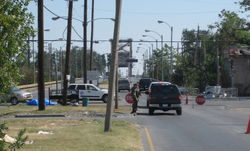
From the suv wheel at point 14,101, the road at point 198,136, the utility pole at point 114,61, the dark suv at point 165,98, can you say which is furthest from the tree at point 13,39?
the suv wheel at point 14,101

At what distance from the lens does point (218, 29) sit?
4412 inches

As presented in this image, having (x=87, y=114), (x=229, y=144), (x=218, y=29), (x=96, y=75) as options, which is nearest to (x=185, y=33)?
(x=218, y=29)

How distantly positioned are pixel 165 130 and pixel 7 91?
12442 millimetres

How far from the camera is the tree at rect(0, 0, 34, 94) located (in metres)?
11.7

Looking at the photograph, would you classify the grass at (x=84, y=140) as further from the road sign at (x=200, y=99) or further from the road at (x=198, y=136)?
the road sign at (x=200, y=99)

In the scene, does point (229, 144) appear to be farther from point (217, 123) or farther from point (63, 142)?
point (217, 123)

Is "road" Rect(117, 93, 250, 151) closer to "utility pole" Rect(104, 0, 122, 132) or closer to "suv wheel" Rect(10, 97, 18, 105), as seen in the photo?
"utility pole" Rect(104, 0, 122, 132)

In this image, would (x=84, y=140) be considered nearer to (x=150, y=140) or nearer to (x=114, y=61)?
(x=150, y=140)

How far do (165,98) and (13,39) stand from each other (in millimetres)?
23439

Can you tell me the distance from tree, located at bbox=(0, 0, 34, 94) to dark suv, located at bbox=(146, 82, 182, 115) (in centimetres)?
2243

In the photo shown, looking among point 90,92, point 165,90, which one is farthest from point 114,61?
point 90,92

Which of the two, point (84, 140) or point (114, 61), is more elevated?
point (114, 61)

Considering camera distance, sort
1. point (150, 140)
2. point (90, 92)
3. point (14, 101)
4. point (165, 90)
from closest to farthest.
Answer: point (150, 140) → point (165, 90) → point (14, 101) → point (90, 92)

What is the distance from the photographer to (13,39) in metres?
12.2
